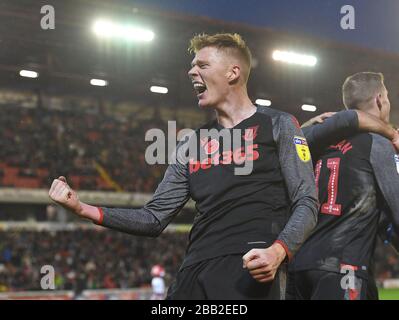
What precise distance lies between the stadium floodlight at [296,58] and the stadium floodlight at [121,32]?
4611 millimetres

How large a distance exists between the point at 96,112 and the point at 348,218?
24765 mm

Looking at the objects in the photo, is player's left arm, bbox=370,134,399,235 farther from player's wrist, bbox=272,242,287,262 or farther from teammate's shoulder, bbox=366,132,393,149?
player's wrist, bbox=272,242,287,262

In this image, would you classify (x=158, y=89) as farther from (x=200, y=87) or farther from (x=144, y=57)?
(x=200, y=87)

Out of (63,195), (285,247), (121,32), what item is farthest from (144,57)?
(285,247)

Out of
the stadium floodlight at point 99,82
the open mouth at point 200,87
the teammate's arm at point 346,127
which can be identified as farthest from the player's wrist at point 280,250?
the stadium floodlight at point 99,82

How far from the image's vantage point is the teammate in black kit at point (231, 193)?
8.91ft

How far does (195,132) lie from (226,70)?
1.13 ft

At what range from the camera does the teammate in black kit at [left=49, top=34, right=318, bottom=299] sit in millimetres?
2715

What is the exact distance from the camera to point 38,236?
908 inches

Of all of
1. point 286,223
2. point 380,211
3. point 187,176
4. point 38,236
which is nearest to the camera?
point 286,223

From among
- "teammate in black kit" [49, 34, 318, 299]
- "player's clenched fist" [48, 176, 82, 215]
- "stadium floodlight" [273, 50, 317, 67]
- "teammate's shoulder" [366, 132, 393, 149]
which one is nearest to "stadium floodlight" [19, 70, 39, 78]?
"stadium floodlight" [273, 50, 317, 67]

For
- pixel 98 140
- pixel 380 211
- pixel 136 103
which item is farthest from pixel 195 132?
pixel 136 103

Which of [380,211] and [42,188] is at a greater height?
[42,188]
